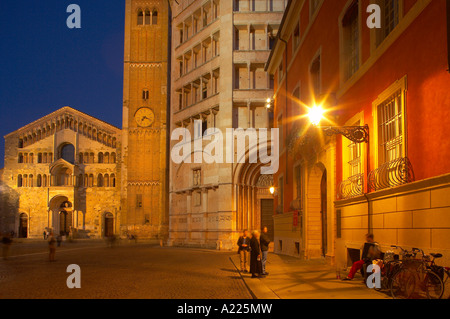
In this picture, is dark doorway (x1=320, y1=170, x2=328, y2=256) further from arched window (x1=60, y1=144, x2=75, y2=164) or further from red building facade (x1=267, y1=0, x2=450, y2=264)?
arched window (x1=60, y1=144, x2=75, y2=164)

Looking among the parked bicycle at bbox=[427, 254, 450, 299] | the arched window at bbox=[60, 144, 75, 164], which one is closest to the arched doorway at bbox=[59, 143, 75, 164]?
the arched window at bbox=[60, 144, 75, 164]

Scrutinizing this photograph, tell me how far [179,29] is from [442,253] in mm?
39158

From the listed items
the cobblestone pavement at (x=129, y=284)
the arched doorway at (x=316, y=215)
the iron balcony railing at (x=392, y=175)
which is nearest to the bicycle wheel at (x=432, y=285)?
the iron balcony railing at (x=392, y=175)

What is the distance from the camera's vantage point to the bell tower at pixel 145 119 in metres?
55.8

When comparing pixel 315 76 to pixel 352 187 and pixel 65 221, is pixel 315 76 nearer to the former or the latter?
pixel 352 187

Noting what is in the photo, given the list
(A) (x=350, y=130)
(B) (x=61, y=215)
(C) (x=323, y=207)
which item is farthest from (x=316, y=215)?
(B) (x=61, y=215)

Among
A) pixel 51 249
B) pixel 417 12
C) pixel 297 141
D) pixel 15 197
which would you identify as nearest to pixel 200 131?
pixel 51 249

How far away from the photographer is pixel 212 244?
36.4 m

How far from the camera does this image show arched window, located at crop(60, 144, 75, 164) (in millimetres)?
62125

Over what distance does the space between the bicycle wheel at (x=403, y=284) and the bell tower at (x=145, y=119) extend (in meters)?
47.9

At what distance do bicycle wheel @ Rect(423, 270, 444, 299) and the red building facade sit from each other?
19.8 inches

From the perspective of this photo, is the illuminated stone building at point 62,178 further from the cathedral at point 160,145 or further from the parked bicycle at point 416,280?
the parked bicycle at point 416,280
